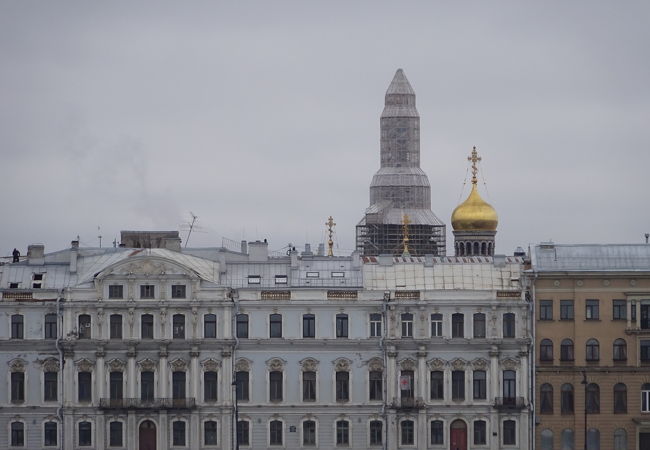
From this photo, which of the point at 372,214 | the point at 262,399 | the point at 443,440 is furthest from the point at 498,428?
the point at 372,214

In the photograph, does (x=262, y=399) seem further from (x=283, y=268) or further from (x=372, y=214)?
(x=372, y=214)

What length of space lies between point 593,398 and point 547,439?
3.04 metres

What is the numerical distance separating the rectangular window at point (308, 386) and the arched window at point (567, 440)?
489 inches

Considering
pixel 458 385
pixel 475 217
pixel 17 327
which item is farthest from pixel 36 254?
pixel 475 217

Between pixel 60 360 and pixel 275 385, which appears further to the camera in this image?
pixel 275 385

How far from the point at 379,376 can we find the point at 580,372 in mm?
9883

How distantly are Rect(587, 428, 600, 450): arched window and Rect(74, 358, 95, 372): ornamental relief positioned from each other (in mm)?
24607

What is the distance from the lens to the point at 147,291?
124062mm

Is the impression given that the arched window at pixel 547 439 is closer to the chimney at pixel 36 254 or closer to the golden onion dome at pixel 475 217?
the chimney at pixel 36 254

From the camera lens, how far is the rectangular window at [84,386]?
407 feet

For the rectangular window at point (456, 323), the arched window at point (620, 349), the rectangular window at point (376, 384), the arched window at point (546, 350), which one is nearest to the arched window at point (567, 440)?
the arched window at point (546, 350)

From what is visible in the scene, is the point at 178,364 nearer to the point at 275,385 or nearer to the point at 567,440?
the point at 275,385

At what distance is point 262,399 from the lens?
124 m

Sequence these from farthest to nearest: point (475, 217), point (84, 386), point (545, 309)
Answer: point (475, 217), point (545, 309), point (84, 386)
